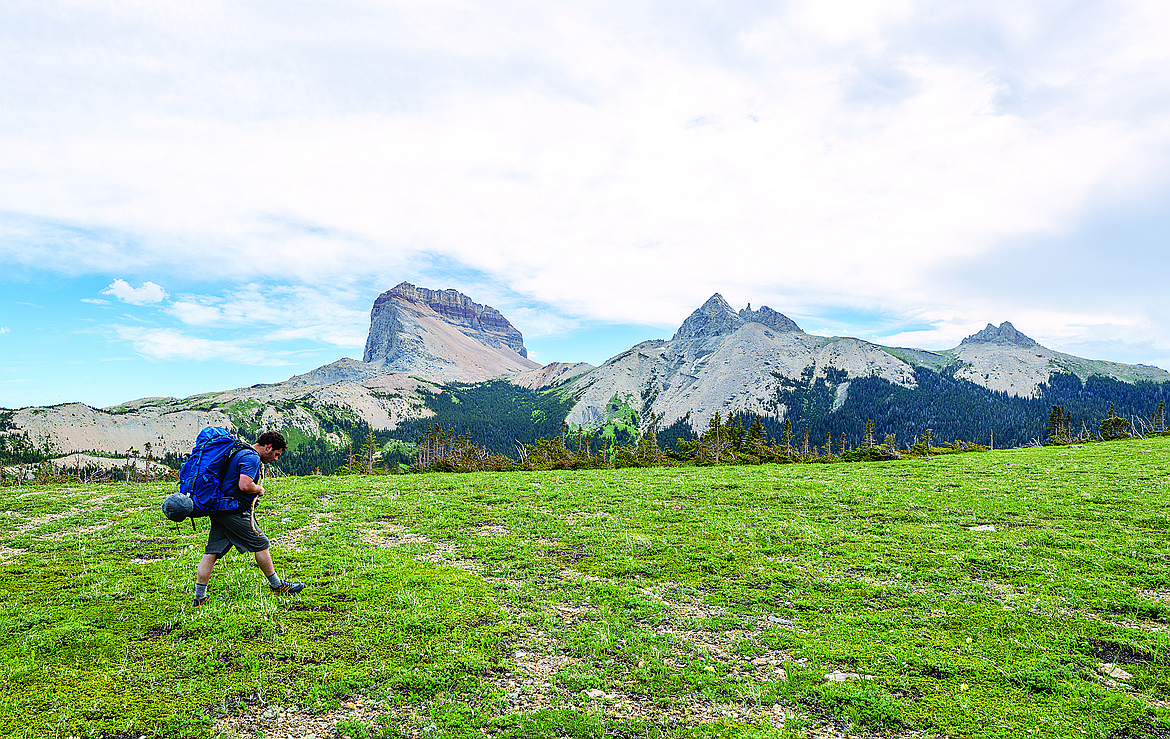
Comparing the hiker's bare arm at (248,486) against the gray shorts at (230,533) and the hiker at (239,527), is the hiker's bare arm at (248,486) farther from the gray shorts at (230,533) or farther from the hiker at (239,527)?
the gray shorts at (230,533)

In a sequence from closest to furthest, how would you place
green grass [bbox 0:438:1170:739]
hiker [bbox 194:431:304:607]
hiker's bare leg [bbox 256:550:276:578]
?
green grass [bbox 0:438:1170:739]
hiker [bbox 194:431:304:607]
hiker's bare leg [bbox 256:550:276:578]

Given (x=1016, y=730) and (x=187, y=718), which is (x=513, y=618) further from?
(x=1016, y=730)

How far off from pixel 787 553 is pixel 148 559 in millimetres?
16904

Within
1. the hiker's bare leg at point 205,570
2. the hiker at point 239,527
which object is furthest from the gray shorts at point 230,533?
the hiker's bare leg at point 205,570

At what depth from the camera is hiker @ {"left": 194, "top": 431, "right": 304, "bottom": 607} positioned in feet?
33.1

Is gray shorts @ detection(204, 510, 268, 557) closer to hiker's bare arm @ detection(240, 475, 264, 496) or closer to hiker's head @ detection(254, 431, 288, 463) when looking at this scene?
hiker's bare arm @ detection(240, 475, 264, 496)

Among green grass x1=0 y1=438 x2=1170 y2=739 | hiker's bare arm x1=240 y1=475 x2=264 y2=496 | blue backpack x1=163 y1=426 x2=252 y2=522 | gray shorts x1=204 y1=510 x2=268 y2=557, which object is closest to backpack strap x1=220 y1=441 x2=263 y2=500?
blue backpack x1=163 y1=426 x2=252 y2=522

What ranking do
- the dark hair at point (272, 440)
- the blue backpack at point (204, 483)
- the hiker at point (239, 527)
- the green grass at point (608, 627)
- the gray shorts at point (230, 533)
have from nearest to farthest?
the green grass at point (608, 627)
the blue backpack at point (204, 483)
the hiker at point (239, 527)
the gray shorts at point (230, 533)
the dark hair at point (272, 440)

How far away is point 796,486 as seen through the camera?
25766 millimetres

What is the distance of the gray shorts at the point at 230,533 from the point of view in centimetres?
1025

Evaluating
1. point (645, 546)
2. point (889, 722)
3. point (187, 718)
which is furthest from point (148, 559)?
point (889, 722)

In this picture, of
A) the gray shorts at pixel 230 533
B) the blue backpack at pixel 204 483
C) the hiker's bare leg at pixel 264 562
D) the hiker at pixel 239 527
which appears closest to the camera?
the blue backpack at pixel 204 483

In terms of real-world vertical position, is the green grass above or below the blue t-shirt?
below

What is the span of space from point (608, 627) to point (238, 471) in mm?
7718
